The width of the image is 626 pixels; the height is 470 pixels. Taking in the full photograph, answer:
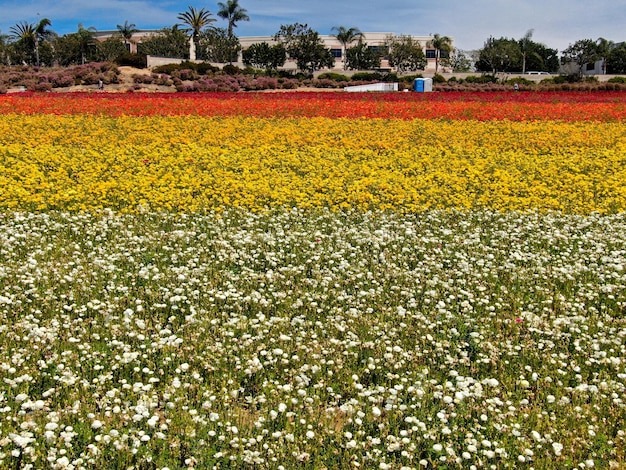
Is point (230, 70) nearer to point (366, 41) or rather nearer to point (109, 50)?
point (109, 50)

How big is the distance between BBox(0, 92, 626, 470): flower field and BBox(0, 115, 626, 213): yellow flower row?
96mm

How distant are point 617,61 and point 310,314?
109465 millimetres

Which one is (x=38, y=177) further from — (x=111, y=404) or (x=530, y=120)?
(x=530, y=120)

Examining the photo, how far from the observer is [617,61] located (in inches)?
3917

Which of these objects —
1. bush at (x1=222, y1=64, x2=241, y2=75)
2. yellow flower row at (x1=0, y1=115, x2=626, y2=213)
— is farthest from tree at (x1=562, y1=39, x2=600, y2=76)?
yellow flower row at (x1=0, y1=115, x2=626, y2=213)

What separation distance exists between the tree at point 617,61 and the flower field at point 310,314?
9685 cm

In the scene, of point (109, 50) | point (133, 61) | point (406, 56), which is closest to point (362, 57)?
point (406, 56)

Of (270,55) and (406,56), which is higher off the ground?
(270,55)

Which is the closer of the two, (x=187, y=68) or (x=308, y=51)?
(x=187, y=68)

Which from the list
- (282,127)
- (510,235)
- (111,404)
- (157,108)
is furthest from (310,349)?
(157,108)

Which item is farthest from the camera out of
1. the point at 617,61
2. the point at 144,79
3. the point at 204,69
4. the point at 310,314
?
the point at 617,61

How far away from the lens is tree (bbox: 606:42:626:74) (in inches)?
3836

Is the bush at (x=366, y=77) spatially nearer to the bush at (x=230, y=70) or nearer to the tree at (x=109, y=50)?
the bush at (x=230, y=70)

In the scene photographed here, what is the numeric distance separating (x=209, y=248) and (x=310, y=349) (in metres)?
3.28
